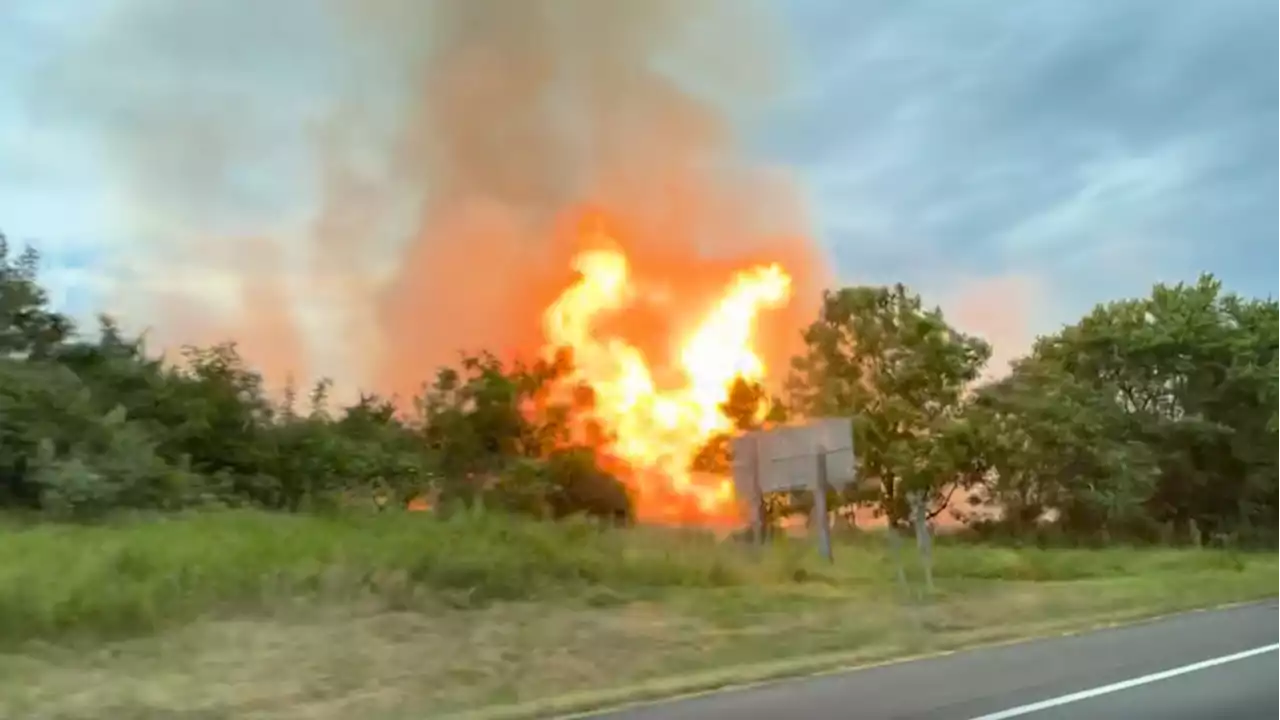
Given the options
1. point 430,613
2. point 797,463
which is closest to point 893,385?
point 797,463

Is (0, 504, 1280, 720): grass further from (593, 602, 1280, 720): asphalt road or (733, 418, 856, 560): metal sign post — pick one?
(733, 418, 856, 560): metal sign post

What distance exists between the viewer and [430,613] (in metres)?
16.8

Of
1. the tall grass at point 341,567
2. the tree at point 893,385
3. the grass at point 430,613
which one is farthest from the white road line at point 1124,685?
the tree at point 893,385

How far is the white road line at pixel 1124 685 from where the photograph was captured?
31.6ft

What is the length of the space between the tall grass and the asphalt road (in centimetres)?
670

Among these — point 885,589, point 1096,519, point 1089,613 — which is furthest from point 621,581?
point 1096,519

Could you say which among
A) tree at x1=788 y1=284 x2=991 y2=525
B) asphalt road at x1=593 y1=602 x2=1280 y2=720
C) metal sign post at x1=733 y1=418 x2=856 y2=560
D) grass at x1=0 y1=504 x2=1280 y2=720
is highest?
tree at x1=788 y1=284 x2=991 y2=525

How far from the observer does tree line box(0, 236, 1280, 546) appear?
1038 inches

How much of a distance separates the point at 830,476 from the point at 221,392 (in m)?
13.8

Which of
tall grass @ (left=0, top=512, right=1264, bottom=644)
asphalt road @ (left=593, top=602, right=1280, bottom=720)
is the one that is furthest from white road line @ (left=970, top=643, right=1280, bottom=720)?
tall grass @ (left=0, top=512, right=1264, bottom=644)

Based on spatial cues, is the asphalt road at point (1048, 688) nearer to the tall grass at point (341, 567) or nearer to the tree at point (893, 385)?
the tall grass at point (341, 567)

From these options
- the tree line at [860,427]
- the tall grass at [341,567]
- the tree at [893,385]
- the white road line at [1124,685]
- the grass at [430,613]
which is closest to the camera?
the white road line at [1124,685]

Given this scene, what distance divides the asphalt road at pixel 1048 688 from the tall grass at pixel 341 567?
6699 mm

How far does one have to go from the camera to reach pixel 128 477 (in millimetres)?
23156
